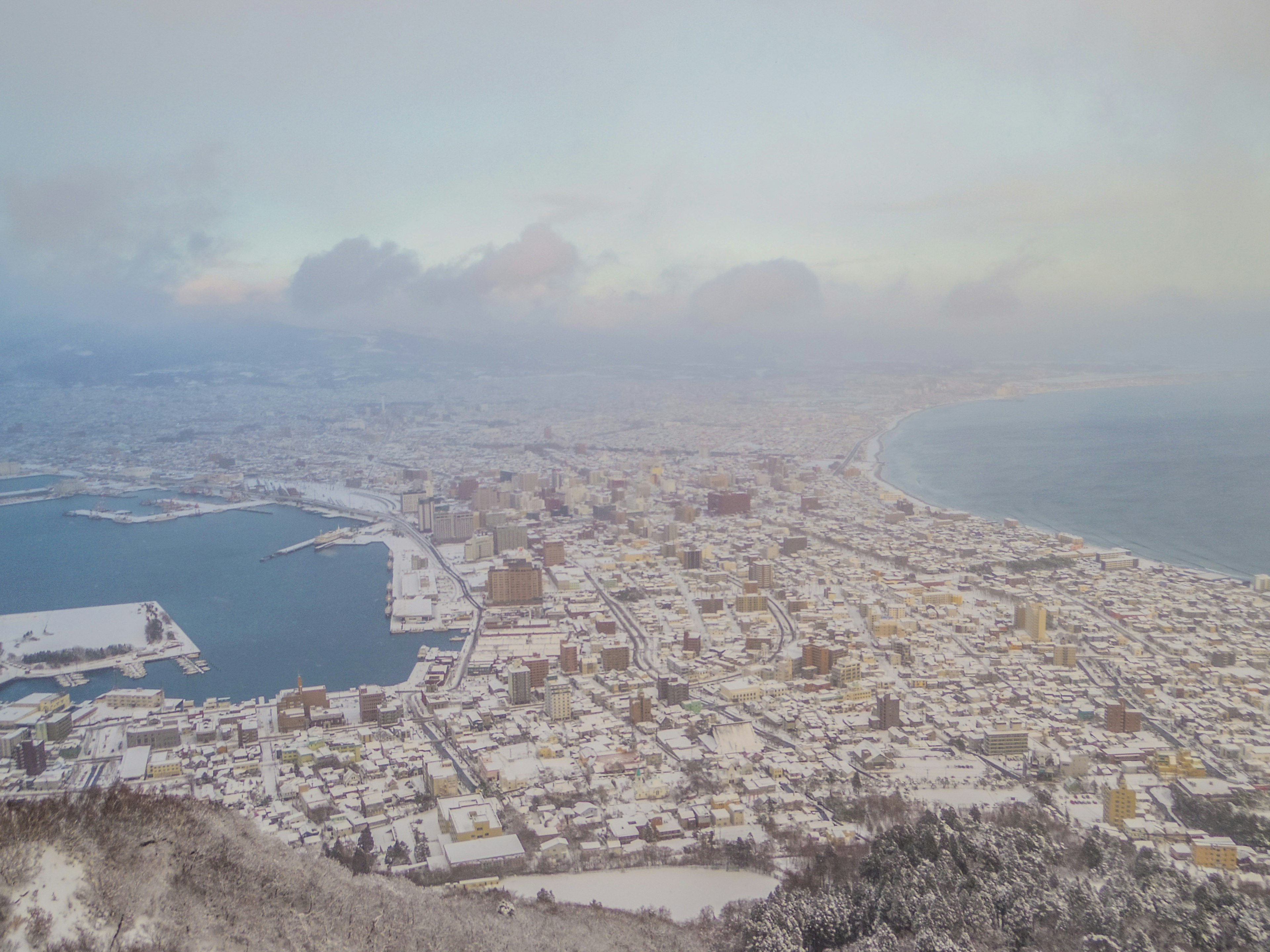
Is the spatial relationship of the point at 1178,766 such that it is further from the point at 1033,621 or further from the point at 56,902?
the point at 56,902

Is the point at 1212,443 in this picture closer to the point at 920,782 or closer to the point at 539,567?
the point at 539,567

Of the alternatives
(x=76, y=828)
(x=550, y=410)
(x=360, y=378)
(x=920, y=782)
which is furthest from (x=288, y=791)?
(x=360, y=378)

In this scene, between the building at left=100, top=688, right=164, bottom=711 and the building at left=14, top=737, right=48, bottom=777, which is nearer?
the building at left=14, top=737, right=48, bottom=777

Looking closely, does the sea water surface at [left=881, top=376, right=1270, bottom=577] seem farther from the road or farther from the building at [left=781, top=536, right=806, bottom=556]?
the road

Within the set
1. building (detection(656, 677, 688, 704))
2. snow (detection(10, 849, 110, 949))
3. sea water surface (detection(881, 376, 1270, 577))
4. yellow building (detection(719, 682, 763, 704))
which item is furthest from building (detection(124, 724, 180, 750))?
sea water surface (detection(881, 376, 1270, 577))

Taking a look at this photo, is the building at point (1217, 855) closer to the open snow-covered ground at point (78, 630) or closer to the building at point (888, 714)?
the building at point (888, 714)

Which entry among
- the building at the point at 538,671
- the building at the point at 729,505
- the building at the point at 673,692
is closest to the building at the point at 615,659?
the building at the point at 538,671
